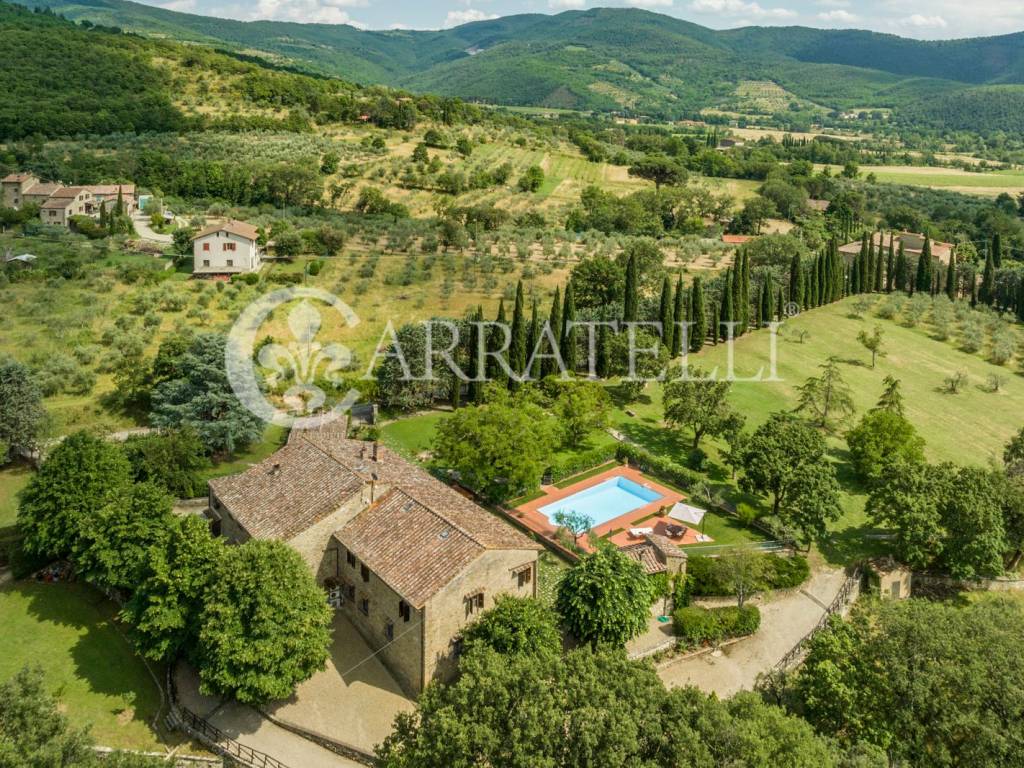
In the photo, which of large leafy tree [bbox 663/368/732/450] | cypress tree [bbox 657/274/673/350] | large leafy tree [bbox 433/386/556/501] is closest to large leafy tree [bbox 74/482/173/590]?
large leafy tree [bbox 433/386/556/501]

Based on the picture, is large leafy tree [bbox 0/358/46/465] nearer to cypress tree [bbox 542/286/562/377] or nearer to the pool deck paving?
the pool deck paving

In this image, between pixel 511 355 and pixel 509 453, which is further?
pixel 511 355

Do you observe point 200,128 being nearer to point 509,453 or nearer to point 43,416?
point 43,416

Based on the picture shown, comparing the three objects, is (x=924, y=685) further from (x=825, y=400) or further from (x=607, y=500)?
(x=825, y=400)

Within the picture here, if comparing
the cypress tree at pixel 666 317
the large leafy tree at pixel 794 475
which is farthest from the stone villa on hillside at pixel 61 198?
the large leafy tree at pixel 794 475

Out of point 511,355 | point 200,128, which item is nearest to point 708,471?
point 511,355

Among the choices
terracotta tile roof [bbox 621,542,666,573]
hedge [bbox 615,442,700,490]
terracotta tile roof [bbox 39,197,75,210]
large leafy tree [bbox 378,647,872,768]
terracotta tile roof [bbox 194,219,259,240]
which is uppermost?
terracotta tile roof [bbox 39,197,75,210]

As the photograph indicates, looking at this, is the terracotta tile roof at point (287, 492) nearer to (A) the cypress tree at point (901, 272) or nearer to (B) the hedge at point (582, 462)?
(B) the hedge at point (582, 462)
